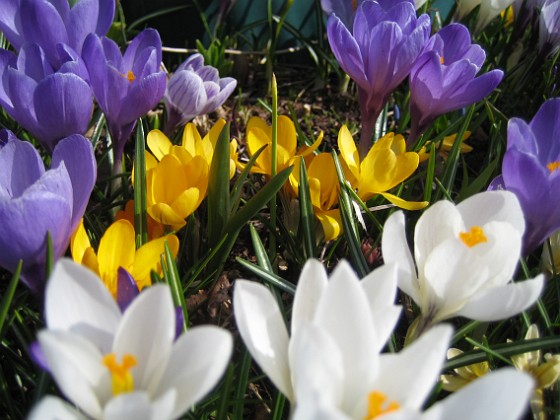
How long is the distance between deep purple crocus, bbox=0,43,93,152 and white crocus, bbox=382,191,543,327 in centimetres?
50

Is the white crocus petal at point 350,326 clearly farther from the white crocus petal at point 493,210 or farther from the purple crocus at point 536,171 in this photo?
the purple crocus at point 536,171

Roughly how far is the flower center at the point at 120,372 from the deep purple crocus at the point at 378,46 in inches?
27.9

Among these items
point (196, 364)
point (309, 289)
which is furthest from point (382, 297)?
point (196, 364)

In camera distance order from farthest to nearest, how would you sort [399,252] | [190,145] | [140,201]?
1. [190,145]
2. [140,201]
3. [399,252]

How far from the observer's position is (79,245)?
0.80 m

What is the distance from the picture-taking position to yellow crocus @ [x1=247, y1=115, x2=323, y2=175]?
1.02 m

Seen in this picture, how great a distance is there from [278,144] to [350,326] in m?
0.55

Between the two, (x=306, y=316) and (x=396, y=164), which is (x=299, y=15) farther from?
(x=306, y=316)

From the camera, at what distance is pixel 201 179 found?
94 centimetres

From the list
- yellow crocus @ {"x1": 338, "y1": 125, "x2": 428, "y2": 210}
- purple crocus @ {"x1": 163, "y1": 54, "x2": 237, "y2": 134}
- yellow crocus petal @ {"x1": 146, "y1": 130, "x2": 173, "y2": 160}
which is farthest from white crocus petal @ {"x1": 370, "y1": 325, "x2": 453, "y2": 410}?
purple crocus @ {"x1": 163, "y1": 54, "x2": 237, "y2": 134}

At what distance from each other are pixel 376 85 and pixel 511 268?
0.52 metres

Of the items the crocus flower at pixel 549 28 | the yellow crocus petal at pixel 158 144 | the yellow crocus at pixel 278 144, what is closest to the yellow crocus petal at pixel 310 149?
the yellow crocus at pixel 278 144

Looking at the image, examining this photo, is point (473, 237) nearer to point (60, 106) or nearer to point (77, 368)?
point (77, 368)

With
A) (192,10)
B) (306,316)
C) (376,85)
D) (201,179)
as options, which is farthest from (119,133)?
(192,10)
